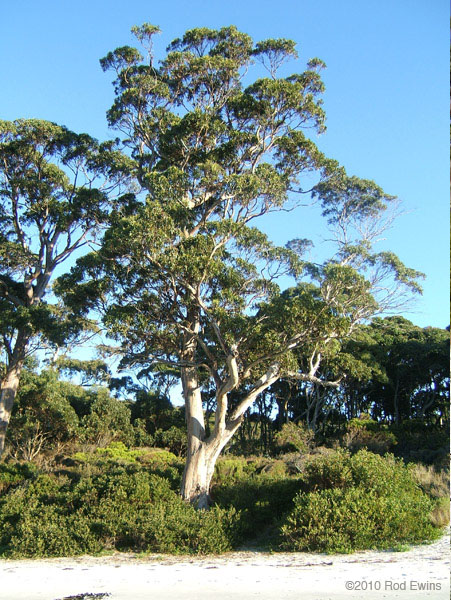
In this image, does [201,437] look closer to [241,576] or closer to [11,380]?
[241,576]

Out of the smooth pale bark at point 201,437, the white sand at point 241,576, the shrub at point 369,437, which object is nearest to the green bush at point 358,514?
the white sand at point 241,576

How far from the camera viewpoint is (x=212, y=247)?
13398 millimetres

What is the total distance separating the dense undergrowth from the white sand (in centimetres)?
40

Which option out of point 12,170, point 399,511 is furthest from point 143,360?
point 12,170

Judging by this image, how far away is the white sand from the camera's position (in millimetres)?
6703

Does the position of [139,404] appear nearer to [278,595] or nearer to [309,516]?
[309,516]

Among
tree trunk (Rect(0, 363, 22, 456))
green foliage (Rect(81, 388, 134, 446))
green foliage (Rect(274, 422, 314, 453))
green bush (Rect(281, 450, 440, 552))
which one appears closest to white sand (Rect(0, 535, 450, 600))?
green bush (Rect(281, 450, 440, 552))

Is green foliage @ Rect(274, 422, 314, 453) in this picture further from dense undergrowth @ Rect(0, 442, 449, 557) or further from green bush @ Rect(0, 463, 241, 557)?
green bush @ Rect(0, 463, 241, 557)

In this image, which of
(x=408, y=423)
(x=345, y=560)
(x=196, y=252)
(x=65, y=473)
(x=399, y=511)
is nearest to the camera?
(x=345, y=560)

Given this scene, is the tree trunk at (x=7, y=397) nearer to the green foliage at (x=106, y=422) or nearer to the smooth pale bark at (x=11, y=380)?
the smooth pale bark at (x=11, y=380)

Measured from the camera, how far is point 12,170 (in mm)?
19703

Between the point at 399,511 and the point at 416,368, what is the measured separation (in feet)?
59.9

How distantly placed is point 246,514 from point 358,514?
8.88 feet

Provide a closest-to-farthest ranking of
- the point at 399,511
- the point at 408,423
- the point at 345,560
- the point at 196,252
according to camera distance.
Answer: the point at 345,560 < the point at 399,511 < the point at 196,252 < the point at 408,423
